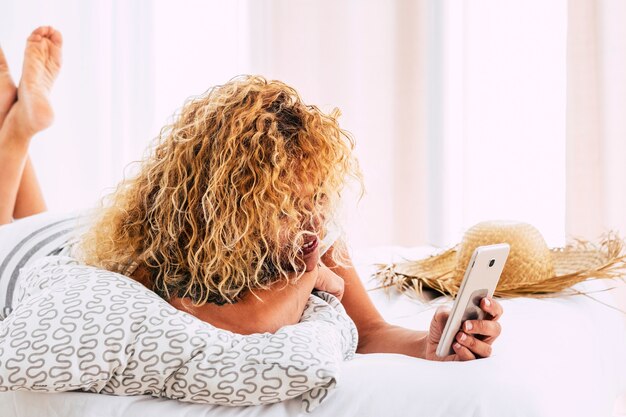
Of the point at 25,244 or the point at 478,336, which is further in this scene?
the point at 25,244

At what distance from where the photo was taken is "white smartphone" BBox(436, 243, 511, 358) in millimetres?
958

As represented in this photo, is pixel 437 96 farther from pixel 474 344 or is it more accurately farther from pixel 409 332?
pixel 474 344

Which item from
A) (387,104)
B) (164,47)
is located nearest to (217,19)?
(164,47)

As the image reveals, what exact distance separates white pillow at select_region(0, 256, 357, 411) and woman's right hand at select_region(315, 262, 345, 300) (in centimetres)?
23

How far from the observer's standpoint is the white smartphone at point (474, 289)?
96 centimetres

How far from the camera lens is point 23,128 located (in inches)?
90.4

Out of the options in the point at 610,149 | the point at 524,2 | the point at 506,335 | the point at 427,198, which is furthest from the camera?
the point at 427,198

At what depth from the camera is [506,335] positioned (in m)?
1.20

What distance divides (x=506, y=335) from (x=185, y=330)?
530mm

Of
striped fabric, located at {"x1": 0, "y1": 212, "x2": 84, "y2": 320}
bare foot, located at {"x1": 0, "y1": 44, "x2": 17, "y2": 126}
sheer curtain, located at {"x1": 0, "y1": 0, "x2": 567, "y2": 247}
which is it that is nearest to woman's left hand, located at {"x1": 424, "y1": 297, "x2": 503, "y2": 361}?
striped fabric, located at {"x1": 0, "y1": 212, "x2": 84, "y2": 320}

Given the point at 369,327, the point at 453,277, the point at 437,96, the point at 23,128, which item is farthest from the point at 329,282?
the point at 437,96

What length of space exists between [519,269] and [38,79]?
151cm

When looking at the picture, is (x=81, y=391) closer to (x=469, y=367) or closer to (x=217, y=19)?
(x=469, y=367)

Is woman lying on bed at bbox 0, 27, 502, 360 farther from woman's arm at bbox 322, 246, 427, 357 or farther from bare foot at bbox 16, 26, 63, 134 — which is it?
bare foot at bbox 16, 26, 63, 134
